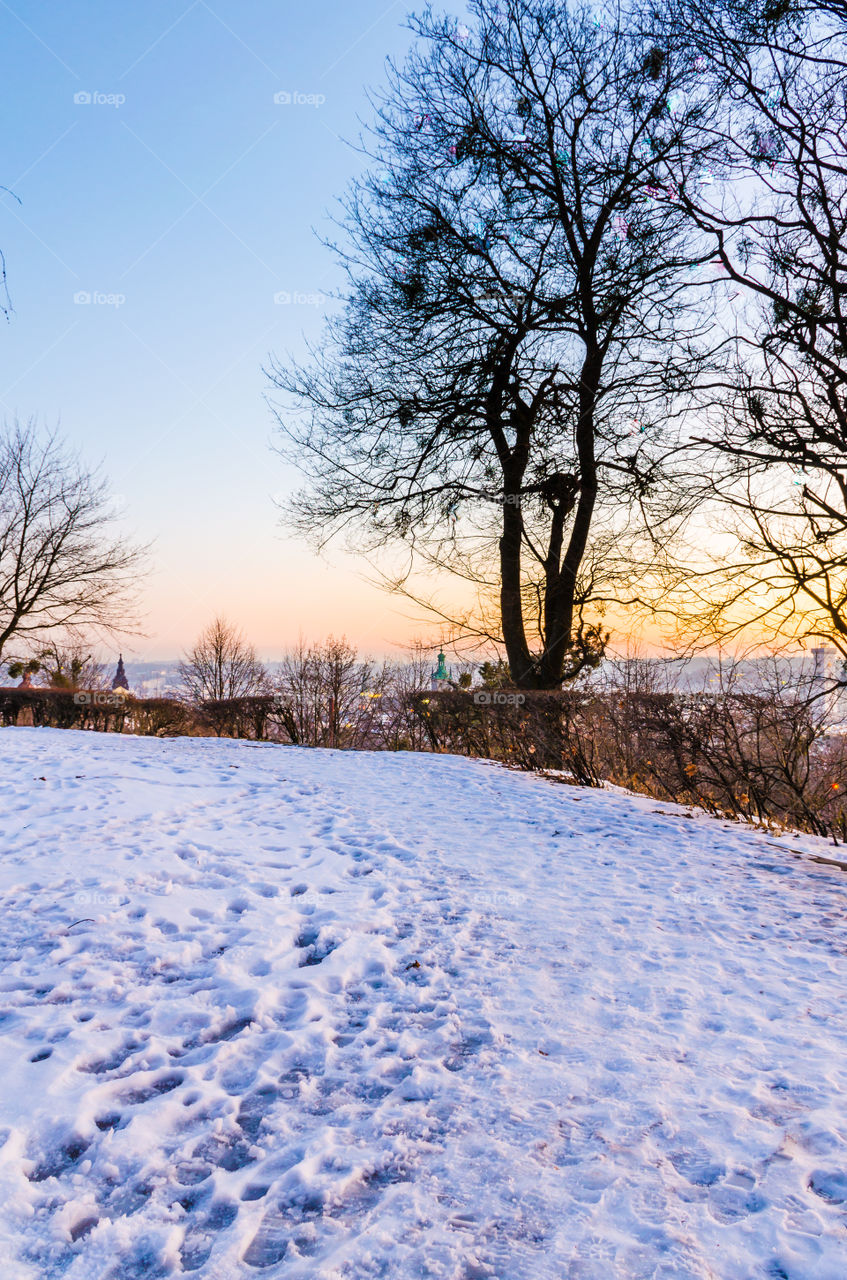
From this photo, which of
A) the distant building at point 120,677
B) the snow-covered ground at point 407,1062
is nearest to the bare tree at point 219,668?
the distant building at point 120,677

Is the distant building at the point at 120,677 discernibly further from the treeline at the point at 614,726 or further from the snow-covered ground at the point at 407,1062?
the snow-covered ground at the point at 407,1062

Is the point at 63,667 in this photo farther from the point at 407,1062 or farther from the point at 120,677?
the point at 407,1062

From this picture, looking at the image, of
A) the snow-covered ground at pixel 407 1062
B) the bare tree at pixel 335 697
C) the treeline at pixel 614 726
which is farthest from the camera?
the bare tree at pixel 335 697

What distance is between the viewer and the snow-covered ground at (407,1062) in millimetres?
1648

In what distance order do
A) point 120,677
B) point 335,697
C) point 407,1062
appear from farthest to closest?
point 120,677, point 335,697, point 407,1062

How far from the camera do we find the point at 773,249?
6055mm

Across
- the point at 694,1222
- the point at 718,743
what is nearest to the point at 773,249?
the point at 718,743

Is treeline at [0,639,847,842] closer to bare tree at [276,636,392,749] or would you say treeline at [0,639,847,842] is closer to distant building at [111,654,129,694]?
bare tree at [276,636,392,749]

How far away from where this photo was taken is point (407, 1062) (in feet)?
7.88

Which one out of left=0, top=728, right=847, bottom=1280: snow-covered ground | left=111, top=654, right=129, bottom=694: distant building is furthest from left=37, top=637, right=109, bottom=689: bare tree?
left=0, top=728, right=847, bottom=1280: snow-covered ground

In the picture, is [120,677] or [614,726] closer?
[614,726]

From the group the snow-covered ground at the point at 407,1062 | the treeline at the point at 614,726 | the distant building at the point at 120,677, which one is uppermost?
the distant building at the point at 120,677

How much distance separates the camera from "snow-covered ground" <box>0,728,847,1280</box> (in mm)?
1648

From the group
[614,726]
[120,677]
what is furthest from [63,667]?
[614,726]
